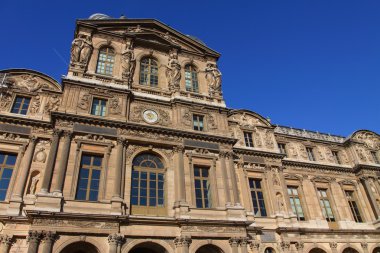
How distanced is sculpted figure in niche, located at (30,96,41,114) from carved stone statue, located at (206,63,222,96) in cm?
1233

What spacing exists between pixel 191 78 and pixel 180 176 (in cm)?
928

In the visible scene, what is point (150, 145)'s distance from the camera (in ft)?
62.1

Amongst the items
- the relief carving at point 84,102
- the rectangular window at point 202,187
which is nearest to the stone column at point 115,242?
the rectangular window at point 202,187

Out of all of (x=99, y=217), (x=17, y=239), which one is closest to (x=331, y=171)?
(x=99, y=217)

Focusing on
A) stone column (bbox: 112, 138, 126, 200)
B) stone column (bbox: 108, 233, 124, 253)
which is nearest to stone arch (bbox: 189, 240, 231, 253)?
stone column (bbox: 108, 233, 124, 253)

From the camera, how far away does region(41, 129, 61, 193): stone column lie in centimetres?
1535

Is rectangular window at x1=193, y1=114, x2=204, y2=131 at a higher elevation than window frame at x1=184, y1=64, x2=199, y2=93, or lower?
lower

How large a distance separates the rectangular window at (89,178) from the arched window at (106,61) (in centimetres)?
693

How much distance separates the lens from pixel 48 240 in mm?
13781

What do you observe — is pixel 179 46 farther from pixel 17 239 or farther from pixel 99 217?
pixel 17 239

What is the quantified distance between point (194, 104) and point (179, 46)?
603 centimetres

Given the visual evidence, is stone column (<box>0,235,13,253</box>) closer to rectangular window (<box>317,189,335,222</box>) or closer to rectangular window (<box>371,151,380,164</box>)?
rectangular window (<box>317,189,335,222</box>)

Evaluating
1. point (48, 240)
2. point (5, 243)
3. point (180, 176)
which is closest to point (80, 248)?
point (48, 240)

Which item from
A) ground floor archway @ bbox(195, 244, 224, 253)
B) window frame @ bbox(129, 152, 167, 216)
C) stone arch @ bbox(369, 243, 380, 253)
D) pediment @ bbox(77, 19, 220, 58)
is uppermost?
pediment @ bbox(77, 19, 220, 58)
